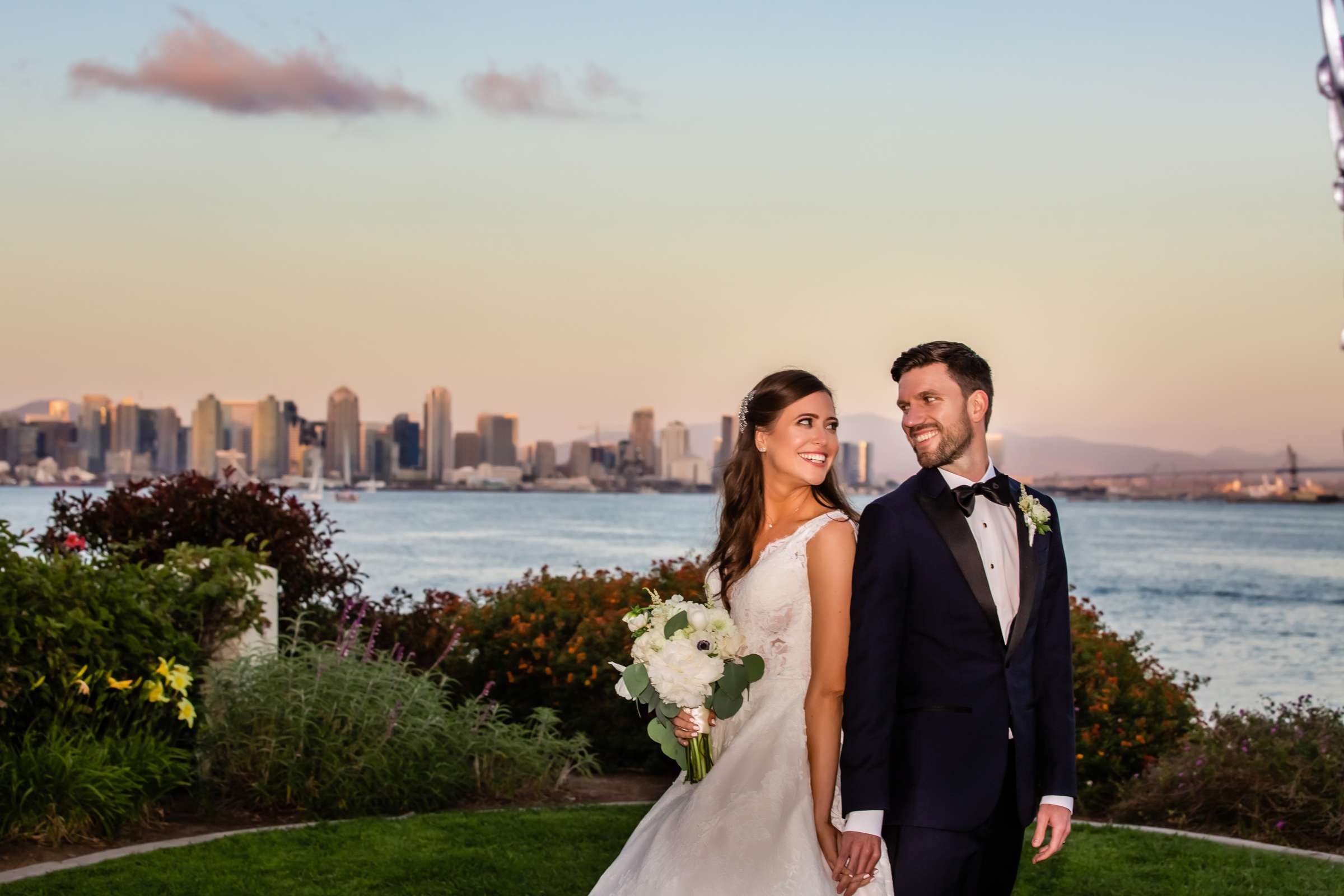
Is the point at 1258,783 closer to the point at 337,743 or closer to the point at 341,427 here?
the point at 337,743

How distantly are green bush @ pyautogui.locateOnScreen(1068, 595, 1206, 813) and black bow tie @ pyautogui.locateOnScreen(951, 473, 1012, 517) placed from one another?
6594 millimetres

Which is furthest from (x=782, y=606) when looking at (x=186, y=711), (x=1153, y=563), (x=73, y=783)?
(x=1153, y=563)

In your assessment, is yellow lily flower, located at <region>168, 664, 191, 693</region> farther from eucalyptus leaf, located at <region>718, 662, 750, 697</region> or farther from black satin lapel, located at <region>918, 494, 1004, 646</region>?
black satin lapel, located at <region>918, 494, 1004, 646</region>

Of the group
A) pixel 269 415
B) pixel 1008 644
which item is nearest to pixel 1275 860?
pixel 1008 644

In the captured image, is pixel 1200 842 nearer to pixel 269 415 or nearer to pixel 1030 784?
pixel 1030 784

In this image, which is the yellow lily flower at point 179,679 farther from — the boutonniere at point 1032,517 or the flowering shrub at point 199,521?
the boutonniere at point 1032,517

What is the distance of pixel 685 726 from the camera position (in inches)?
165

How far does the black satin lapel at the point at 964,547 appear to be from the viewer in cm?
371

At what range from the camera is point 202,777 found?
865cm

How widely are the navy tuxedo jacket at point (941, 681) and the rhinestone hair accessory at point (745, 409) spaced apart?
755 millimetres

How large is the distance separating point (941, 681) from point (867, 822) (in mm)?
437

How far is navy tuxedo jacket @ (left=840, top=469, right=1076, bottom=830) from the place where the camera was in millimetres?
3619

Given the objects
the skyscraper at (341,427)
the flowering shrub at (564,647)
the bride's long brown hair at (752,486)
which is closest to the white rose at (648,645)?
the bride's long brown hair at (752,486)

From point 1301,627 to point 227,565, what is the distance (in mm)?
39199
